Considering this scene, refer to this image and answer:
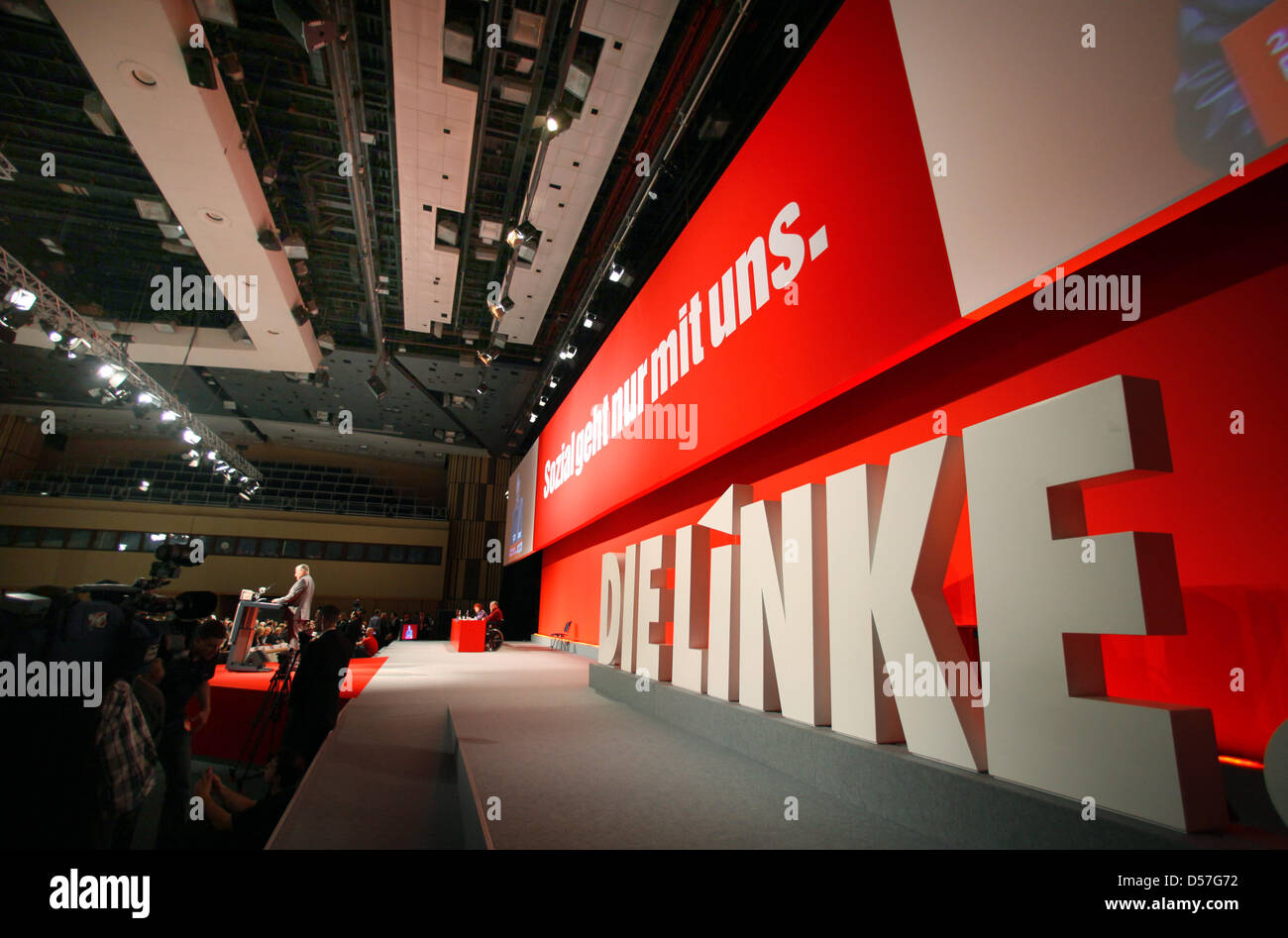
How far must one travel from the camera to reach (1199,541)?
1717 millimetres

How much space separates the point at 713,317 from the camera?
4195mm

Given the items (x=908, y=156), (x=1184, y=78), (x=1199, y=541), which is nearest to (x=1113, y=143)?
(x=1184, y=78)

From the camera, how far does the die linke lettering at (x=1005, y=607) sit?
1.42 m

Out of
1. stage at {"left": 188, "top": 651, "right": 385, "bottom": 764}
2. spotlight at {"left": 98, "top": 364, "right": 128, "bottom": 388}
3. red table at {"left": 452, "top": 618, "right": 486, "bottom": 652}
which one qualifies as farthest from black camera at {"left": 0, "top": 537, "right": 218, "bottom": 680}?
spotlight at {"left": 98, "top": 364, "right": 128, "bottom": 388}

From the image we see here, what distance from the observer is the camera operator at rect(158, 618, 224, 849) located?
279cm

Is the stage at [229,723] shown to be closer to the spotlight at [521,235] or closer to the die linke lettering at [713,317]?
the die linke lettering at [713,317]

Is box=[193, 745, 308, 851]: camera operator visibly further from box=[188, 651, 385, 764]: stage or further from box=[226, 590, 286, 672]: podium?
box=[226, 590, 286, 672]: podium

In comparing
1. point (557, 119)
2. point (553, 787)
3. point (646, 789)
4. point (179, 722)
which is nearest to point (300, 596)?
point (179, 722)

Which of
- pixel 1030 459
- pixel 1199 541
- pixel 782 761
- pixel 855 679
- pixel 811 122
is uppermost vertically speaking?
pixel 811 122

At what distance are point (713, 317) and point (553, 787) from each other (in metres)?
3.16

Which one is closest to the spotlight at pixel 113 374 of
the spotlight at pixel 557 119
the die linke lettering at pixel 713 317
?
the die linke lettering at pixel 713 317

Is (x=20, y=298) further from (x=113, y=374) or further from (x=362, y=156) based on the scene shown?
(x=362, y=156)

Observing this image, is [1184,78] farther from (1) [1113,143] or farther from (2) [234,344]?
(2) [234,344]

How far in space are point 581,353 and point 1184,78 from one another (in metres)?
8.81
